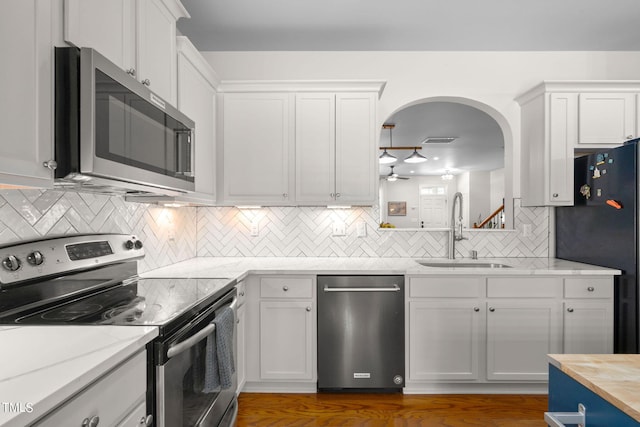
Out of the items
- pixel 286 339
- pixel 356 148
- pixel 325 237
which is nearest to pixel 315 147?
pixel 356 148

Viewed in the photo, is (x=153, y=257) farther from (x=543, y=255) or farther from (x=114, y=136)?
(x=543, y=255)

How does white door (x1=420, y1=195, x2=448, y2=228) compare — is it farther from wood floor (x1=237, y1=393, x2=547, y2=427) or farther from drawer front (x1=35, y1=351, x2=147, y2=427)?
drawer front (x1=35, y1=351, x2=147, y2=427)

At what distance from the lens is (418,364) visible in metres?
2.47

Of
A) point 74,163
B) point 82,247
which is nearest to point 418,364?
point 82,247

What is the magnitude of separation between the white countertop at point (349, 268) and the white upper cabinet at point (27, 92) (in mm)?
1215

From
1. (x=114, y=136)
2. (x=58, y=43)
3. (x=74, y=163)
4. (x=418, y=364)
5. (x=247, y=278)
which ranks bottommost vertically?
(x=418, y=364)

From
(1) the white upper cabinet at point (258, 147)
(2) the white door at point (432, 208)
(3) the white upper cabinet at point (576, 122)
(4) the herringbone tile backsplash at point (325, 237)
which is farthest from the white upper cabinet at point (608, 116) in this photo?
(2) the white door at point (432, 208)

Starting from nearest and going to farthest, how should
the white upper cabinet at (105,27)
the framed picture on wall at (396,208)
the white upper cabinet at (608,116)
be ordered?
the white upper cabinet at (105,27), the white upper cabinet at (608,116), the framed picture on wall at (396,208)

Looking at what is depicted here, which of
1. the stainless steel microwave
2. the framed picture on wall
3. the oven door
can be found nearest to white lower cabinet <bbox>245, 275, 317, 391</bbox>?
the oven door

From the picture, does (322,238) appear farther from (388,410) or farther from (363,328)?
(388,410)

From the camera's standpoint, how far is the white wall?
10.1 feet

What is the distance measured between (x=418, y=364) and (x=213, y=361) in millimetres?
1467

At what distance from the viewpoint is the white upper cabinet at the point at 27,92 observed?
0.96 meters

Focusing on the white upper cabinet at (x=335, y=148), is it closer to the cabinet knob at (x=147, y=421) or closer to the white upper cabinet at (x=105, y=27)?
the white upper cabinet at (x=105, y=27)
